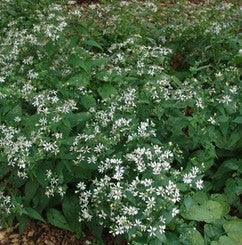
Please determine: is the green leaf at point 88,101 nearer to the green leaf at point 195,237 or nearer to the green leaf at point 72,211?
the green leaf at point 72,211

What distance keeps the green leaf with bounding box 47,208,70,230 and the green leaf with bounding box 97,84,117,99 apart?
1264 mm

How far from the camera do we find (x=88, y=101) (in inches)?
197

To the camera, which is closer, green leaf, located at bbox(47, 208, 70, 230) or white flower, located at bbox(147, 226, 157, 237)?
white flower, located at bbox(147, 226, 157, 237)

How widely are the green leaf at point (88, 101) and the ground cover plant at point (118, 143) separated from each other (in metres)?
0.01

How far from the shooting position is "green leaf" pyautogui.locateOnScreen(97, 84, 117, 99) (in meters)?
5.18

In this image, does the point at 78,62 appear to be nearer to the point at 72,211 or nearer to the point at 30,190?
the point at 30,190

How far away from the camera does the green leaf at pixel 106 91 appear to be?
17.0 ft

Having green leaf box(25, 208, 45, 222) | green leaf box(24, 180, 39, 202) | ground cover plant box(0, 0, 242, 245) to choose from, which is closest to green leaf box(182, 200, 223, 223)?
ground cover plant box(0, 0, 242, 245)

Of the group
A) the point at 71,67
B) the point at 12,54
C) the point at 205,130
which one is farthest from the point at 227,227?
the point at 12,54

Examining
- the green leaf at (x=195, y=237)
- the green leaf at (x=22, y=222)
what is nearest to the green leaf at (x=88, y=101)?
the green leaf at (x=22, y=222)

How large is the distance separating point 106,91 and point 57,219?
4.63 feet

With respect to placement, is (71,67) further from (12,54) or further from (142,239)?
(142,239)

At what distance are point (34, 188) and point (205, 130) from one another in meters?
1.64

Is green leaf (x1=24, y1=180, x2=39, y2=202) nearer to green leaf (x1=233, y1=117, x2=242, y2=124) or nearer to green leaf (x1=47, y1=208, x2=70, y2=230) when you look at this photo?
green leaf (x1=47, y1=208, x2=70, y2=230)
